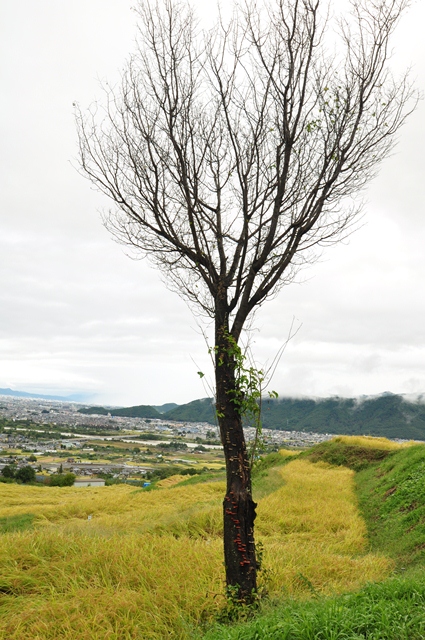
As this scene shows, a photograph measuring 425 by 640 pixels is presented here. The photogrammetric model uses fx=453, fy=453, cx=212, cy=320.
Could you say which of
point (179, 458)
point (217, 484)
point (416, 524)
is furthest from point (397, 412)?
point (416, 524)

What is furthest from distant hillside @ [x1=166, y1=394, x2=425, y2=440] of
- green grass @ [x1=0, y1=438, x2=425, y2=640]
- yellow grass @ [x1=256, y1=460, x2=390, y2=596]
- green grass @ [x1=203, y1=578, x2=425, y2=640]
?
green grass @ [x1=203, y1=578, x2=425, y2=640]

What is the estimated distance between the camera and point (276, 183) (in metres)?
5.29

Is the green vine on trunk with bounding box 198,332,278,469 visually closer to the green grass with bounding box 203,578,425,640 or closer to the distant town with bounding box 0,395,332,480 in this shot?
the green grass with bounding box 203,578,425,640

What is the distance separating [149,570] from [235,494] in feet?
5.56

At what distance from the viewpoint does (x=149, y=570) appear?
17.0 ft

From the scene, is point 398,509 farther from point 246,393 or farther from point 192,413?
point 192,413

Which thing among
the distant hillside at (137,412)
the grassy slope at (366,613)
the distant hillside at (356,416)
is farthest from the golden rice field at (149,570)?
the distant hillside at (137,412)

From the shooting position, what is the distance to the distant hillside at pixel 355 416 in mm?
51844

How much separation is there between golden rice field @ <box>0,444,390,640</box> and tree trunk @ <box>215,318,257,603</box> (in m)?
0.44

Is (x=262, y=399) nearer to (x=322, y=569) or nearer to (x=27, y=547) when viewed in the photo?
(x=322, y=569)

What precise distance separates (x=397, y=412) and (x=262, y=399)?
2305 inches

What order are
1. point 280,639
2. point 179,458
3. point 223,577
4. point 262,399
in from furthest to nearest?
point 179,458 < point 223,577 < point 262,399 < point 280,639

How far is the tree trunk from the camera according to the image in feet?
14.1

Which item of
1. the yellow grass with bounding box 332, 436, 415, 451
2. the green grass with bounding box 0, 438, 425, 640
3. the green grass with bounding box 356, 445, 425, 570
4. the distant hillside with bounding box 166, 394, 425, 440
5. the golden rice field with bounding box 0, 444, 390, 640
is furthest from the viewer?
the distant hillside with bounding box 166, 394, 425, 440
